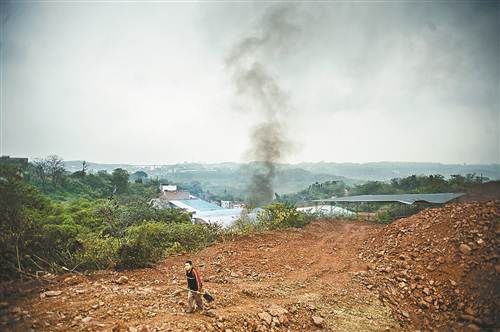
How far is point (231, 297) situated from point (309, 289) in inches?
89.7

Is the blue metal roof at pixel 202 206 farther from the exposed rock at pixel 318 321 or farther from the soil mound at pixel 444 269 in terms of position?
the exposed rock at pixel 318 321

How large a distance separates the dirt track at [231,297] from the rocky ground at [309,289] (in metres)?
0.02

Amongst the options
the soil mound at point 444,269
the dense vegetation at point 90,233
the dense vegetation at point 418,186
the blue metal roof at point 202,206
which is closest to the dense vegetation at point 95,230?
the dense vegetation at point 90,233

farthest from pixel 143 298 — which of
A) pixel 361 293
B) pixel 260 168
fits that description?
pixel 260 168

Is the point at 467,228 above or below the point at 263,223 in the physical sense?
above

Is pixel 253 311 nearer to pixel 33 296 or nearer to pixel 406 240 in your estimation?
A: pixel 33 296

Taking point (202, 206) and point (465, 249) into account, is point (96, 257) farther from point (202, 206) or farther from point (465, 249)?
point (202, 206)

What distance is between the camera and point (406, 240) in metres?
9.63

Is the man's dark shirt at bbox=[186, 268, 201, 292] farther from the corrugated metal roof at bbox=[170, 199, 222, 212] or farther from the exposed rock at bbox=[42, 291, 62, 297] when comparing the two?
the corrugated metal roof at bbox=[170, 199, 222, 212]

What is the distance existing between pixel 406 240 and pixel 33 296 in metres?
10.8

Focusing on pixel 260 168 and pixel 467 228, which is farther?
pixel 260 168

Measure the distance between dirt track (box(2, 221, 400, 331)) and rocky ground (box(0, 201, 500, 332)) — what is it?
0.02 m

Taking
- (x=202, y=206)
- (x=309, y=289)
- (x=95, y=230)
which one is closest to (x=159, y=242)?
A: (x=95, y=230)

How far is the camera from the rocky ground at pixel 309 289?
5363mm
